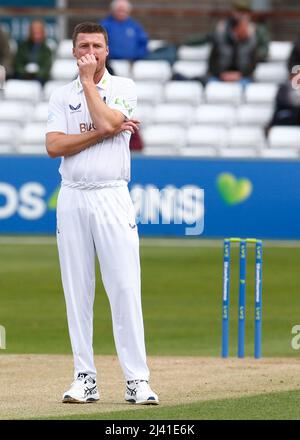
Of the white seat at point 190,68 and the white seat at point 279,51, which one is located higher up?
the white seat at point 279,51

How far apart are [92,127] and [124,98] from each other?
0.27 meters

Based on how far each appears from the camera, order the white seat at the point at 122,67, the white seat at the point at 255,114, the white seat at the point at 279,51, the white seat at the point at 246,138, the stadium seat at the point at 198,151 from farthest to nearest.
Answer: the white seat at the point at 279,51, the white seat at the point at 122,67, the white seat at the point at 255,114, the white seat at the point at 246,138, the stadium seat at the point at 198,151

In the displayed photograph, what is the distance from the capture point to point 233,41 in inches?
810

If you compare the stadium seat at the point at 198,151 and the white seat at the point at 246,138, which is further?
the white seat at the point at 246,138

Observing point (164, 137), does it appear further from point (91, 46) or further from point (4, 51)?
point (91, 46)

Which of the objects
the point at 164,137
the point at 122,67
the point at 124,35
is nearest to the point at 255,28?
the point at 124,35

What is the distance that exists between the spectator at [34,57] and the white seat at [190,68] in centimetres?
191

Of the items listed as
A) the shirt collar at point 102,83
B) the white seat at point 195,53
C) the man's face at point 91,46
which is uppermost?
the man's face at point 91,46

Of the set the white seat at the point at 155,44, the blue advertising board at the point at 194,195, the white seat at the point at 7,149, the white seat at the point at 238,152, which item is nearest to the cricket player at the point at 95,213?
the blue advertising board at the point at 194,195

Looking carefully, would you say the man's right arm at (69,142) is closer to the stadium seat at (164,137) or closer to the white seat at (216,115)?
the stadium seat at (164,137)

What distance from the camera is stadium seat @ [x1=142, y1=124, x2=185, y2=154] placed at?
774 inches

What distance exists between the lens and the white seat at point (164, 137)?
64.6ft

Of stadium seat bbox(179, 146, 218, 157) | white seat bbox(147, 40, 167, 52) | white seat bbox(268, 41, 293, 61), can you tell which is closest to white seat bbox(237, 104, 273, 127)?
stadium seat bbox(179, 146, 218, 157)
